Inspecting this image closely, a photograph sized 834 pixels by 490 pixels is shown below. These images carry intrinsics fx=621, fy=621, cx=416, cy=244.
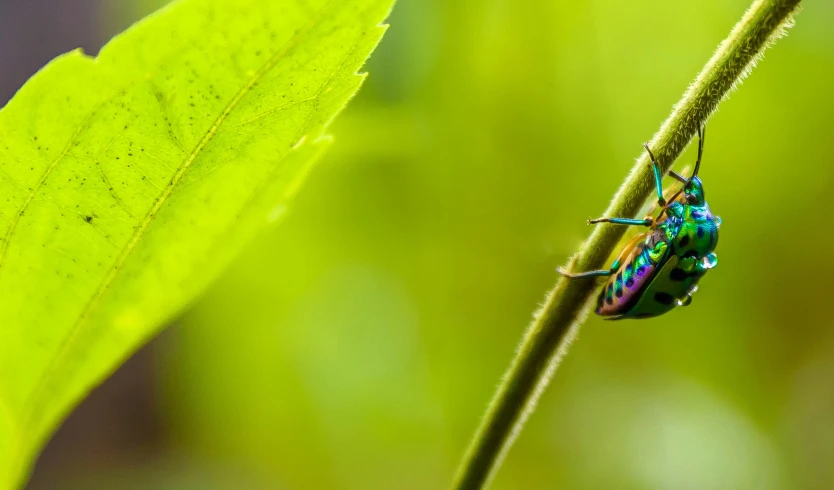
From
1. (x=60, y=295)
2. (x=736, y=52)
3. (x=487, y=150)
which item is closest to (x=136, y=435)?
(x=487, y=150)

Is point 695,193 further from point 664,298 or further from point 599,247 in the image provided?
point 599,247

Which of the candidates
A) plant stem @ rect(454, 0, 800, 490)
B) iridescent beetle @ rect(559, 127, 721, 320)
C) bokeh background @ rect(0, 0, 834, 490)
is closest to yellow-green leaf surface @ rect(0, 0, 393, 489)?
plant stem @ rect(454, 0, 800, 490)

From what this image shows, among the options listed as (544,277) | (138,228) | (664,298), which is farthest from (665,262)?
(138,228)

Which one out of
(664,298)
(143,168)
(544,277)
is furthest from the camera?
(544,277)

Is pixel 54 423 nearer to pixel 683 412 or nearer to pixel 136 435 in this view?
pixel 683 412

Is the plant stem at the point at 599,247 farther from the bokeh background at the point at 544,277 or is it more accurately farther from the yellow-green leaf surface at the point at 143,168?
the bokeh background at the point at 544,277

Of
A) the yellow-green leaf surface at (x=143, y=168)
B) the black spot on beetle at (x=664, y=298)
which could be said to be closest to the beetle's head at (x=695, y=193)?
the black spot on beetle at (x=664, y=298)

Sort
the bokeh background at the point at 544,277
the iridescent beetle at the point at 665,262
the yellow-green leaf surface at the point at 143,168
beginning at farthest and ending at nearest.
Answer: the bokeh background at the point at 544,277, the iridescent beetle at the point at 665,262, the yellow-green leaf surface at the point at 143,168
